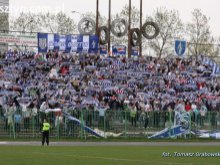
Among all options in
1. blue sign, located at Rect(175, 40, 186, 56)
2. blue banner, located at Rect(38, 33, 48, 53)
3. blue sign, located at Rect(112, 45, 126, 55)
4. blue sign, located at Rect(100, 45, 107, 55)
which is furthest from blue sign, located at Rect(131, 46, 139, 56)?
blue banner, located at Rect(38, 33, 48, 53)

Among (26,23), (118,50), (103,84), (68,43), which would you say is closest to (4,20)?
(26,23)

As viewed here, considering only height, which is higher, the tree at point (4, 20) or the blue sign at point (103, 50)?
the tree at point (4, 20)

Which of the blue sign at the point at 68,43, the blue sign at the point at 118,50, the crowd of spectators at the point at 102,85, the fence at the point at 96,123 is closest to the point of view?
the fence at the point at 96,123

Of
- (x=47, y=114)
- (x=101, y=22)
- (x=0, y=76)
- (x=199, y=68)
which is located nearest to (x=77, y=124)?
(x=47, y=114)

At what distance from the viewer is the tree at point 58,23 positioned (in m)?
103

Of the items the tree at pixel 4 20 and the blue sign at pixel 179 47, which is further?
the tree at pixel 4 20

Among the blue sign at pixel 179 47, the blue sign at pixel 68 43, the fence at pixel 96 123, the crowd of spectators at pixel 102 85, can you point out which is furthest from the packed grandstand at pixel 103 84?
the blue sign at pixel 179 47

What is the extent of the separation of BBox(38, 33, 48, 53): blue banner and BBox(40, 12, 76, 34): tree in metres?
43.8

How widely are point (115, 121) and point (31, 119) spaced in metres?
6.11

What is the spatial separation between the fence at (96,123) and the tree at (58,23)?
182ft

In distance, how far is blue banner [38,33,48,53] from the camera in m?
58.7

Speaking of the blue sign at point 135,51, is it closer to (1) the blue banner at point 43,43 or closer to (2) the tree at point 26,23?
(1) the blue banner at point 43,43

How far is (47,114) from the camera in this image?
4603 centimetres
